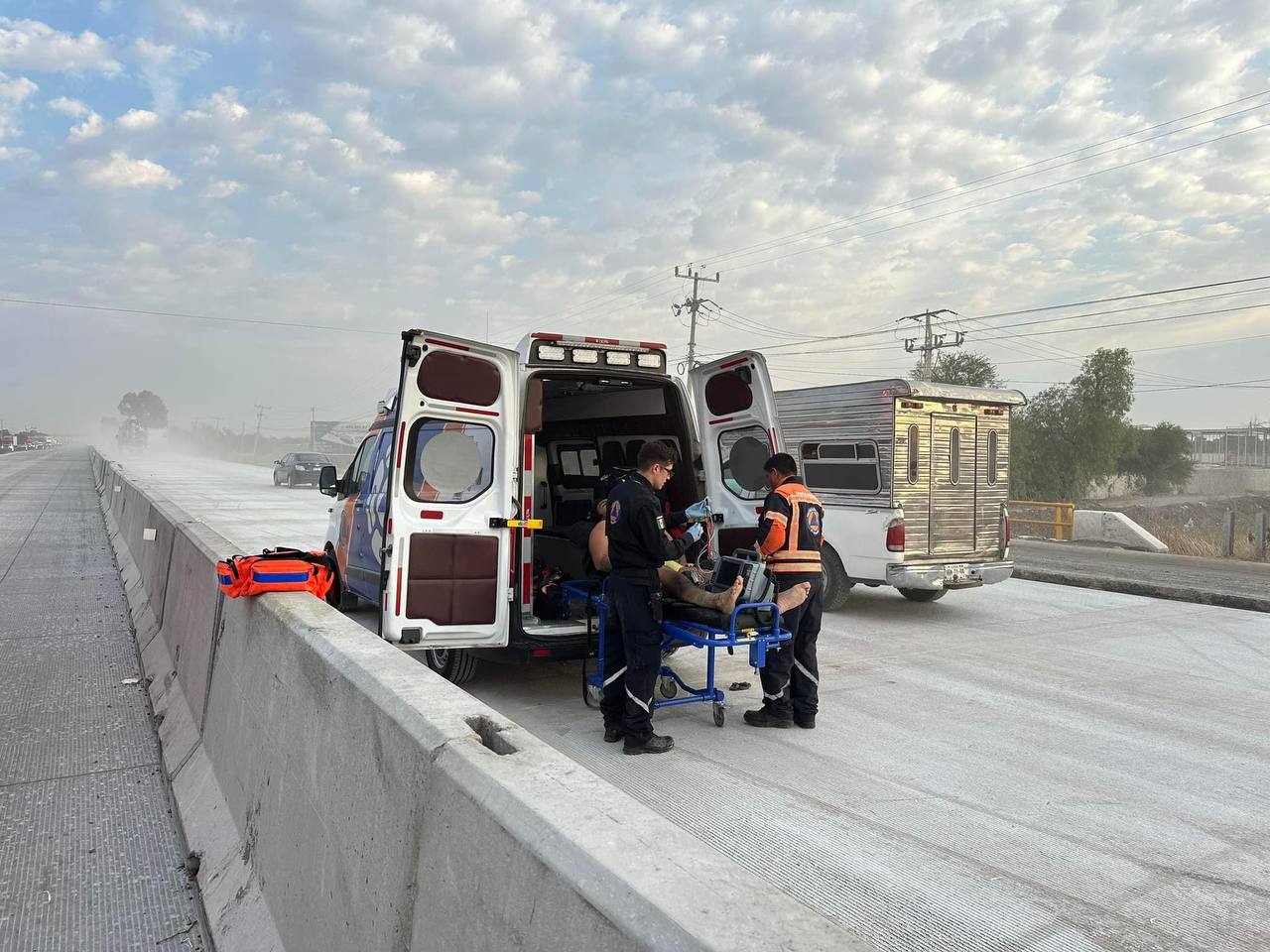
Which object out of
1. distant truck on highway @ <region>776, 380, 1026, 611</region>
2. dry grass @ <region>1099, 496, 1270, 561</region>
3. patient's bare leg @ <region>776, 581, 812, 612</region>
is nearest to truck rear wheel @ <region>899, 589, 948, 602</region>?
distant truck on highway @ <region>776, 380, 1026, 611</region>

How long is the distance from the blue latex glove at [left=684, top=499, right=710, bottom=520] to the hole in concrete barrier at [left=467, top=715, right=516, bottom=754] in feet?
14.5

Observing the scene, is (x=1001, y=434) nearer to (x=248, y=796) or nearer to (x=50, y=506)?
(x=248, y=796)

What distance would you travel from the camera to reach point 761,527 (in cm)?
584

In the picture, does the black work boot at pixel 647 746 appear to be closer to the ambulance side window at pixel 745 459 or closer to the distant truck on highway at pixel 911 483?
the ambulance side window at pixel 745 459

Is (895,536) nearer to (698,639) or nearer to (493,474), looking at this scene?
(698,639)

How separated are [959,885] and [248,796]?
2.83m

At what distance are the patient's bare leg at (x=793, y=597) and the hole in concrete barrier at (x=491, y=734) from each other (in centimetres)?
334

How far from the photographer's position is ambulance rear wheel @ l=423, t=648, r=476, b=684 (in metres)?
6.51

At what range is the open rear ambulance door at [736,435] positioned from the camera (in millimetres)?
6956

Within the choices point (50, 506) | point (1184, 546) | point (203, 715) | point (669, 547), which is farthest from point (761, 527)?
point (50, 506)

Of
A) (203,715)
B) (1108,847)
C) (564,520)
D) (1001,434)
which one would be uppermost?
(1001,434)

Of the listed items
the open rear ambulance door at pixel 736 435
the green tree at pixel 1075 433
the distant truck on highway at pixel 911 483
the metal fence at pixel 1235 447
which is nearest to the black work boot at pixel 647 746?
the open rear ambulance door at pixel 736 435

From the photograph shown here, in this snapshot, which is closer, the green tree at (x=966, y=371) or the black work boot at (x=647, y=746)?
the black work boot at (x=647, y=746)

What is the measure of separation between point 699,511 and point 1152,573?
11.0 m
